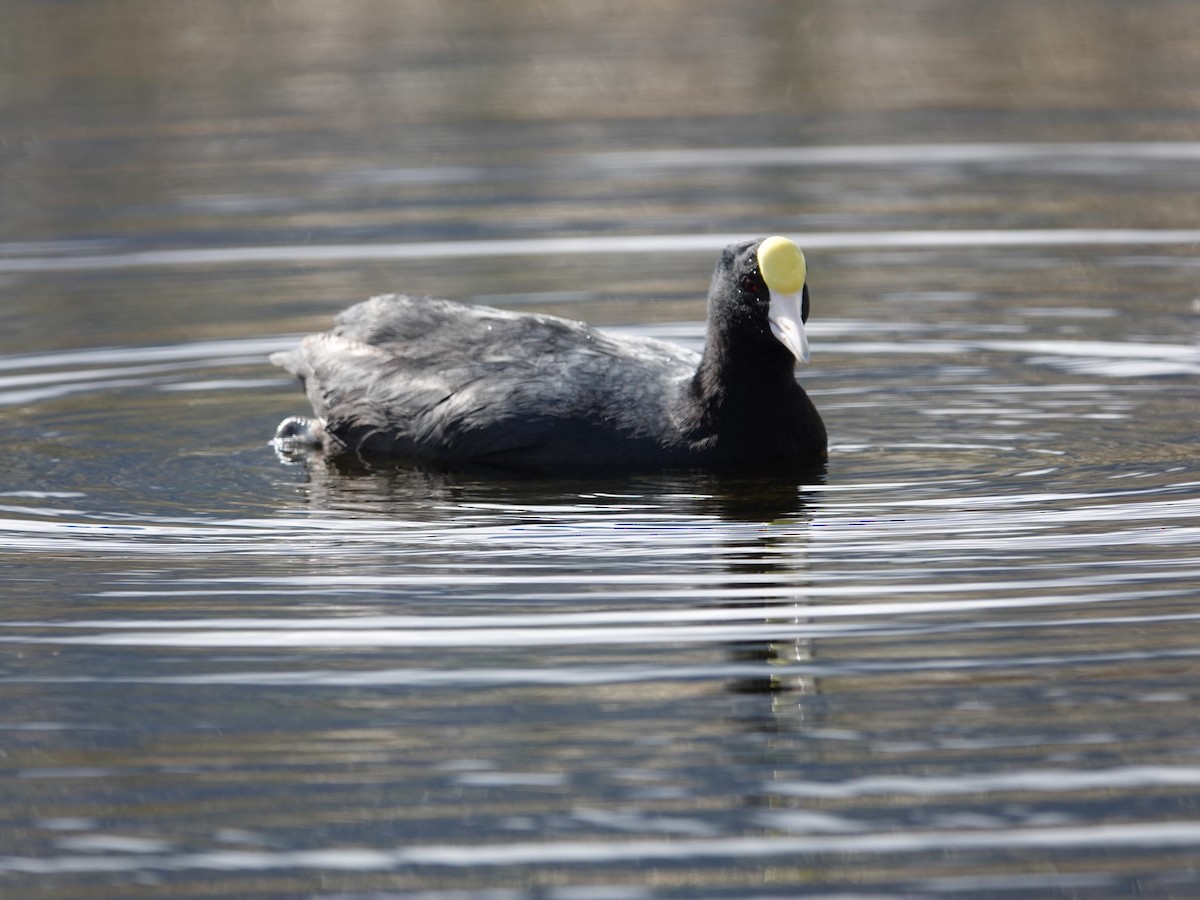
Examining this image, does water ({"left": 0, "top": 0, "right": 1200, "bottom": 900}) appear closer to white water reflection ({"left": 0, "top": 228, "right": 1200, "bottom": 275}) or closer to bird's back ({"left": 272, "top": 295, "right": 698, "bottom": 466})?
white water reflection ({"left": 0, "top": 228, "right": 1200, "bottom": 275})

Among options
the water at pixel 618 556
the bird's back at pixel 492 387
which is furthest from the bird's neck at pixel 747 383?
the water at pixel 618 556

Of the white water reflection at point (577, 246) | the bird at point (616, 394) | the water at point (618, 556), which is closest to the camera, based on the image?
the water at point (618, 556)

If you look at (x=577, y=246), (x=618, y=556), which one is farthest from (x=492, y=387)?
(x=577, y=246)

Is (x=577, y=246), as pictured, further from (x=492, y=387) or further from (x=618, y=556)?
(x=618, y=556)

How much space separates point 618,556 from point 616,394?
52.3 inches

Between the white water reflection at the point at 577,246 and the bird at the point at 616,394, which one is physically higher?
the white water reflection at the point at 577,246

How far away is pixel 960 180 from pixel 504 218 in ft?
9.40

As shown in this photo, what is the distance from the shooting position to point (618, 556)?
239 inches

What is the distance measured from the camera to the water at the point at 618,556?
4188 mm

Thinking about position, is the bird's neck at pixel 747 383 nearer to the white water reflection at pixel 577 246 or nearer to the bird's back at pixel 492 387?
the bird's back at pixel 492 387

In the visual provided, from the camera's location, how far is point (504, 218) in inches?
488

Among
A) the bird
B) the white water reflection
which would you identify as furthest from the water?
the bird

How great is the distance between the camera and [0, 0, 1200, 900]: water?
4.19m

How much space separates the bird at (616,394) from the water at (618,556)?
0.45ft
